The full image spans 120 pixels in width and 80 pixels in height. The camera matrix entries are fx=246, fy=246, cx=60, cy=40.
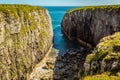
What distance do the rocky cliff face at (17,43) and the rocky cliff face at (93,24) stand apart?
53.5ft

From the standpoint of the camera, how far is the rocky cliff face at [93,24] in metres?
55.3

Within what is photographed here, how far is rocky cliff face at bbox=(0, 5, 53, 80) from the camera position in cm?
3559

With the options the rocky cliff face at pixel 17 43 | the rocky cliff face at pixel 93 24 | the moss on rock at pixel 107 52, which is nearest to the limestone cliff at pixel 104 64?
the moss on rock at pixel 107 52

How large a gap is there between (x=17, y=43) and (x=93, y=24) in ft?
98.6

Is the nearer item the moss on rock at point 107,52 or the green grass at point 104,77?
the green grass at point 104,77

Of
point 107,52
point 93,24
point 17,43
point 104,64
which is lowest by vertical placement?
point 93,24

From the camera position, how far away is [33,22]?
168 feet

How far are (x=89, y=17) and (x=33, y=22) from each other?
2272 centimetres

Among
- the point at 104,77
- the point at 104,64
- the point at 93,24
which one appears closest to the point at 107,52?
the point at 104,64

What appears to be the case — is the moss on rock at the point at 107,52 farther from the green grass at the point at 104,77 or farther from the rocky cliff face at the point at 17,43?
the rocky cliff face at the point at 17,43

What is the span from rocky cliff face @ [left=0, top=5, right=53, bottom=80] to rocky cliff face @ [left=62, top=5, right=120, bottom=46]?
53.5 ft

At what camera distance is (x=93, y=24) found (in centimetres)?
6525

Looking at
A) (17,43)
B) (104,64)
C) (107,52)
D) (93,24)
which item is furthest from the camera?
(93,24)

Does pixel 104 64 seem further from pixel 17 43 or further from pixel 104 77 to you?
pixel 17 43
